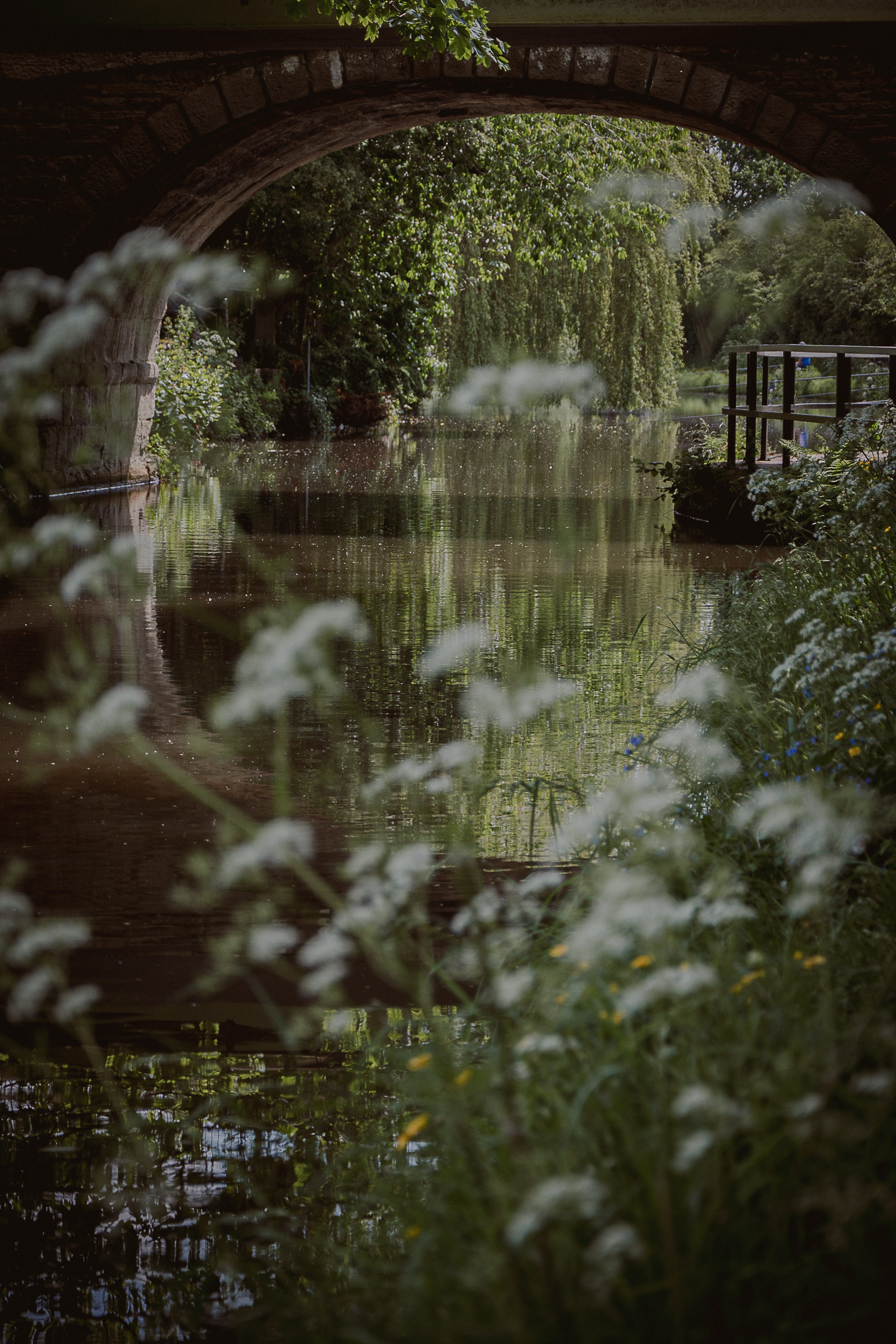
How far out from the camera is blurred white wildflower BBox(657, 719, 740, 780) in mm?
3629

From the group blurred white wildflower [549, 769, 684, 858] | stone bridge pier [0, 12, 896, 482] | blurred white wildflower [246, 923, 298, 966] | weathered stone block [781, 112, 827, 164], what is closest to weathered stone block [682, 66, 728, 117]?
stone bridge pier [0, 12, 896, 482]

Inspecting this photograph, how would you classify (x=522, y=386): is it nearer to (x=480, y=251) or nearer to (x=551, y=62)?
(x=551, y=62)

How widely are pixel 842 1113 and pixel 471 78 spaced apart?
38.4 feet

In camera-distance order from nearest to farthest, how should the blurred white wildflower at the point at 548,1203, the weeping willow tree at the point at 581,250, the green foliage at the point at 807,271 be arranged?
the blurred white wildflower at the point at 548,1203 → the weeping willow tree at the point at 581,250 → the green foliage at the point at 807,271

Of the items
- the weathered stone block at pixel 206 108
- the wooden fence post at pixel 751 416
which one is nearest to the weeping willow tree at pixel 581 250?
the wooden fence post at pixel 751 416

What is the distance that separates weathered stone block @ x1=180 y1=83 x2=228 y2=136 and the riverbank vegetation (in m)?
9.80

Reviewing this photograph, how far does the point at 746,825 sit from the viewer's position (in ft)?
11.9

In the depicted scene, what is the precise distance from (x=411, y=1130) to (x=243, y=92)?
38.6 ft

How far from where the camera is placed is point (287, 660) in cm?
183

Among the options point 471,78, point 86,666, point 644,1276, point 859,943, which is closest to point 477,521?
point 471,78

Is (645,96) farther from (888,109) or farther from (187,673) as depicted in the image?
(187,673)

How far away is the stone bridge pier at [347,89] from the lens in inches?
468

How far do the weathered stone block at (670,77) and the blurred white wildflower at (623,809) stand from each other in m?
9.15

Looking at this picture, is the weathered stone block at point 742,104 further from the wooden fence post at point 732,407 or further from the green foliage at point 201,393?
the green foliage at point 201,393
